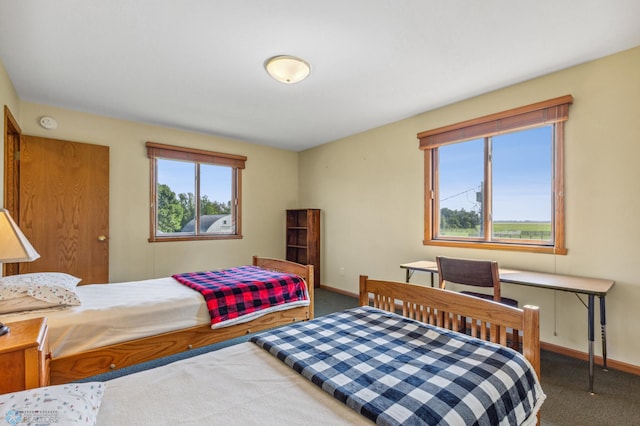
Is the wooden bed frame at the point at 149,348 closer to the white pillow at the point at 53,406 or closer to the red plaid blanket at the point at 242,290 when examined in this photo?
the red plaid blanket at the point at 242,290

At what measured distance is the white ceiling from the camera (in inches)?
73.8

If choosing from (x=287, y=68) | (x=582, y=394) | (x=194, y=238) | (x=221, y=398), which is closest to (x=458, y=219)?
(x=582, y=394)

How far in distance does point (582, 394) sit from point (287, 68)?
3.11m

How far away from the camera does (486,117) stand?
3.09 metres

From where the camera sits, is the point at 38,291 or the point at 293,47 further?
the point at 293,47

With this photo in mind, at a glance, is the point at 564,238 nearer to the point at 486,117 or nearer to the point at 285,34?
the point at 486,117

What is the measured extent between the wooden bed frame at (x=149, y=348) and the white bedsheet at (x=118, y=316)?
39 mm

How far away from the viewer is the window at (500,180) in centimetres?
272

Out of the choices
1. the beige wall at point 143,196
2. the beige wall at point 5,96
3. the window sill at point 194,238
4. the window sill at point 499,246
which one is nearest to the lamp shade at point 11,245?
the beige wall at point 5,96

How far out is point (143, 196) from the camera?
13.0ft

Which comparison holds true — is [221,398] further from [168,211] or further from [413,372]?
[168,211]

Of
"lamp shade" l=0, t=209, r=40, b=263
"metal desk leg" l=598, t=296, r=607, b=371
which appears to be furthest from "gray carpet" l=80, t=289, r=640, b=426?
"lamp shade" l=0, t=209, r=40, b=263

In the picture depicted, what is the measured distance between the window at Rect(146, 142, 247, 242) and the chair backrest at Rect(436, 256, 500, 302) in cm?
320

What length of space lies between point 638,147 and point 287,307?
3014 millimetres
